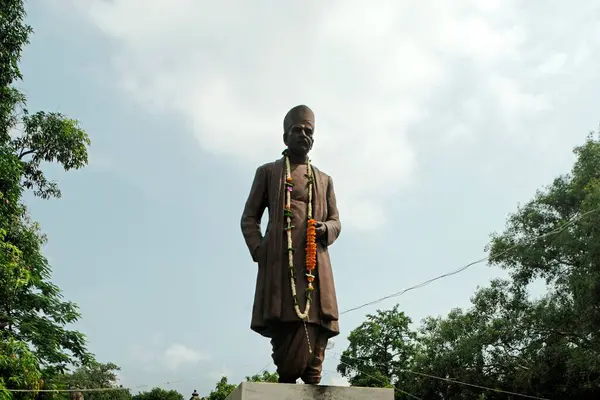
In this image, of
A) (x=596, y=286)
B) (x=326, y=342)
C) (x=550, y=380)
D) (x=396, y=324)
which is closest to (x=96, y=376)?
(x=396, y=324)

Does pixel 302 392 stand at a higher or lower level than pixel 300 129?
lower

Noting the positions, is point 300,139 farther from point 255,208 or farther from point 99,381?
point 99,381

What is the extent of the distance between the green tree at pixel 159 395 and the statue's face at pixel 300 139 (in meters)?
46.2

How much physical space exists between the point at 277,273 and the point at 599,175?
1688 cm

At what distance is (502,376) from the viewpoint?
69.5ft

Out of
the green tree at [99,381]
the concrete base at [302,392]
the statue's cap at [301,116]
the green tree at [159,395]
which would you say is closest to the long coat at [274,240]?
the statue's cap at [301,116]

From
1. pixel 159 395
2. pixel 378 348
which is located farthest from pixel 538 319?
pixel 159 395

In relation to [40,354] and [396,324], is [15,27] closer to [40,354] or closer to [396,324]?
[40,354]

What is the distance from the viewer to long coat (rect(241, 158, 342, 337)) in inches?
191

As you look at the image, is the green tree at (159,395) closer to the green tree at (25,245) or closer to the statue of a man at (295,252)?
the green tree at (25,245)

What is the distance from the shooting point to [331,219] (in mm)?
5562

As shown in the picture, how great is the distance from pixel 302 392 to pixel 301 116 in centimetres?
246

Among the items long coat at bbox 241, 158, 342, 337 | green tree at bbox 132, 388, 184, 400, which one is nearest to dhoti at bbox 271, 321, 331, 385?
long coat at bbox 241, 158, 342, 337

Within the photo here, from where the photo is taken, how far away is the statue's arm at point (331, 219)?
5.26m
